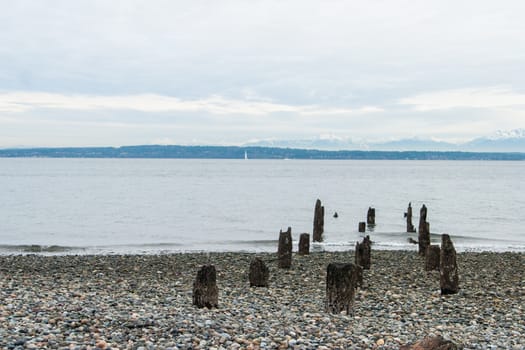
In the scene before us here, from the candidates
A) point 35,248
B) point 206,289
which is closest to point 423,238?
point 206,289

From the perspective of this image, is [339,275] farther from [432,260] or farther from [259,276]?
[432,260]

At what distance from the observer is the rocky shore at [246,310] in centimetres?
1078

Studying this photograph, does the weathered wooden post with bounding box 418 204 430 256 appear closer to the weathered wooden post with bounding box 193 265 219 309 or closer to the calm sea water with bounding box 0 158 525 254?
the calm sea water with bounding box 0 158 525 254

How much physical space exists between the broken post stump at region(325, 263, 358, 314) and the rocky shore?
26 cm

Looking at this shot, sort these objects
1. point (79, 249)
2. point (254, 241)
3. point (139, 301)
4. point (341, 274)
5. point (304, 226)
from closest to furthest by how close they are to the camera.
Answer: point (341, 274) → point (139, 301) → point (79, 249) → point (254, 241) → point (304, 226)

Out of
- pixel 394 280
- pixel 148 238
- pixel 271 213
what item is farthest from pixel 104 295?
pixel 271 213

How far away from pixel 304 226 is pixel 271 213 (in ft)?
32.1

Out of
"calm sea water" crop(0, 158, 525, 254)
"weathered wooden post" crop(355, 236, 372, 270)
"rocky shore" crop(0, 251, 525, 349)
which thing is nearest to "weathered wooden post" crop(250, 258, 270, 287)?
"rocky shore" crop(0, 251, 525, 349)

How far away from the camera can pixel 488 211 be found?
60.3 metres

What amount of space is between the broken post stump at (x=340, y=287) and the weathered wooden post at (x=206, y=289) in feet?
9.09

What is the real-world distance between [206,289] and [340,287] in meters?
3.21

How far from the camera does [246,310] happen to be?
45.9 feet

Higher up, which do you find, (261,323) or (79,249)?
(261,323)

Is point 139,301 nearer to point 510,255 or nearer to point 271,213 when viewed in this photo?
point 510,255
